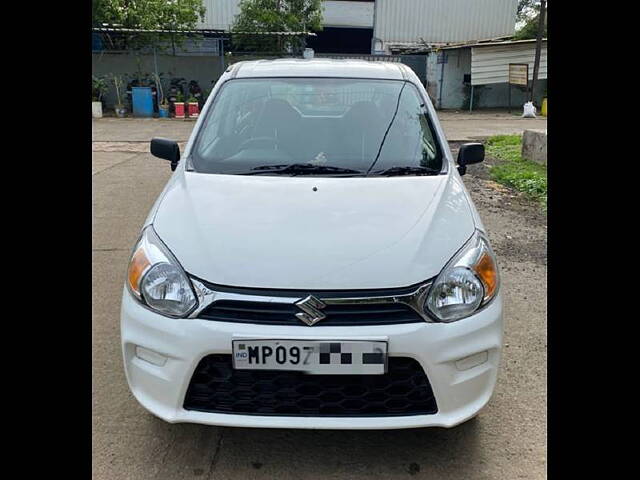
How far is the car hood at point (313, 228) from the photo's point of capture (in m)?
2.06

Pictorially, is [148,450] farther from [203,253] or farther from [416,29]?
[416,29]

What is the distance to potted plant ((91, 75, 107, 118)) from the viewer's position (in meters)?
16.3

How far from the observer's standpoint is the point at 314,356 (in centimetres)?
196

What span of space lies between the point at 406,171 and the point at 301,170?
0.57 m

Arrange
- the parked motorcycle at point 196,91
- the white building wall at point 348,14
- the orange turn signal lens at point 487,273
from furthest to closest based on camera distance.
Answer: the white building wall at point 348,14 < the parked motorcycle at point 196,91 < the orange turn signal lens at point 487,273

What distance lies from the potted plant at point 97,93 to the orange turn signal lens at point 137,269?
616 inches

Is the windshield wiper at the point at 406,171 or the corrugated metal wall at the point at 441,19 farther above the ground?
the corrugated metal wall at the point at 441,19

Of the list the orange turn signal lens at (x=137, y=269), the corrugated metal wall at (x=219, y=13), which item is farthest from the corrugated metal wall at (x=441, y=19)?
the orange turn signal lens at (x=137, y=269)

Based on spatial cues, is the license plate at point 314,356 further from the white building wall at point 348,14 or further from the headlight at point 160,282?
the white building wall at point 348,14

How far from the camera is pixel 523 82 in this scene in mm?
18312

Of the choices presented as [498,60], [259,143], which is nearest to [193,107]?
[498,60]

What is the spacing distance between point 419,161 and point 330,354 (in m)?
1.44

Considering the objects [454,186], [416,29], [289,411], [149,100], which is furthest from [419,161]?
[416,29]

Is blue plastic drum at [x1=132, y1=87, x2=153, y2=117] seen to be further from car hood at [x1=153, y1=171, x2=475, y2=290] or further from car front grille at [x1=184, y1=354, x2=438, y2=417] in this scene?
car front grille at [x1=184, y1=354, x2=438, y2=417]
